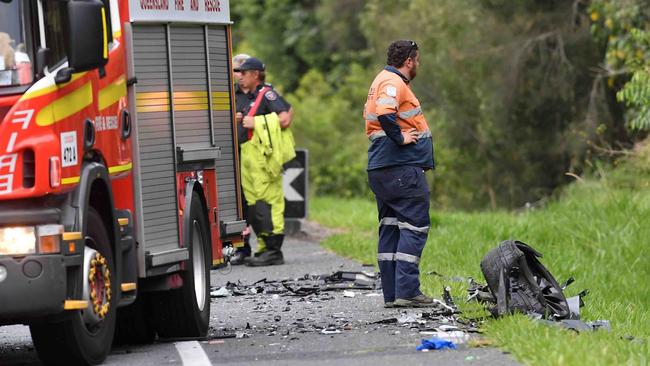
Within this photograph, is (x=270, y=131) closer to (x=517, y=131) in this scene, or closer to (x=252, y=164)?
(x=252, y=164)

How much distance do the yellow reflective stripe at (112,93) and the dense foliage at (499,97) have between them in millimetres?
12861

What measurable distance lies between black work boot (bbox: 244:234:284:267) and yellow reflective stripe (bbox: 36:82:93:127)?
729 cm

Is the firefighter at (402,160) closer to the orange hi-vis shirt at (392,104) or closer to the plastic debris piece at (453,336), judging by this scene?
the orange hi-vis shirt at (392,104)

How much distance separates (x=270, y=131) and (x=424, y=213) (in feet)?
15.3

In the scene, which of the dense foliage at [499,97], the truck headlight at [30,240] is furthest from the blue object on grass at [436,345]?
the dense foliage at [499,97]

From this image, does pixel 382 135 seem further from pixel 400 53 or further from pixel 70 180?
pixel 70 180

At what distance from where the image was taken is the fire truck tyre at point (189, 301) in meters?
10.2

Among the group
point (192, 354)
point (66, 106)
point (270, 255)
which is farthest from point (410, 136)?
point (270, 255)

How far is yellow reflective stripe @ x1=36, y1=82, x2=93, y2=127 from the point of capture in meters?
8.14

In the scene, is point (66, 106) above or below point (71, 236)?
above

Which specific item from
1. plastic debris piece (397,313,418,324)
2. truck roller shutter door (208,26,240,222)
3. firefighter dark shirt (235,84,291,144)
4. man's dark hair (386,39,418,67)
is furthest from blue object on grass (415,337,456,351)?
firefighter dark shirt (235,84,291,144)

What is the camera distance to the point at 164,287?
393 inches

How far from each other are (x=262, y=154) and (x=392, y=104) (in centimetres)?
481

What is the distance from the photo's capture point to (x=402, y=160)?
11430 millimetres
